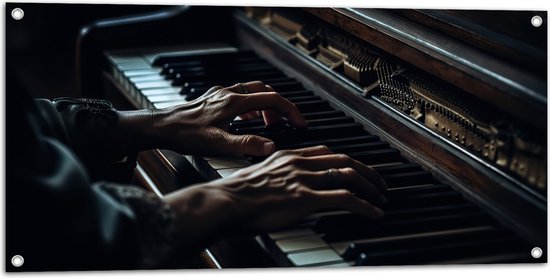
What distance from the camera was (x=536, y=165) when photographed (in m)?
1.57

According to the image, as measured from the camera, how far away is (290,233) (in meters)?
1.61

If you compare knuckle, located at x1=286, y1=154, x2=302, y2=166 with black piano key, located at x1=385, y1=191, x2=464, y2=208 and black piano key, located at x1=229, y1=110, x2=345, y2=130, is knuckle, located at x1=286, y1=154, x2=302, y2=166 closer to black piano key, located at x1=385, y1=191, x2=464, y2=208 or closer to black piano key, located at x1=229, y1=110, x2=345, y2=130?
black piano key, located at x1=385, y1=191, x2=464, y2=208

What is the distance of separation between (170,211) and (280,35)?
1131 mm

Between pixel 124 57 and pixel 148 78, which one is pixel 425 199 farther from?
pixel 124 57

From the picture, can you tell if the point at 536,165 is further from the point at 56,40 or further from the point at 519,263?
the point at 56,40

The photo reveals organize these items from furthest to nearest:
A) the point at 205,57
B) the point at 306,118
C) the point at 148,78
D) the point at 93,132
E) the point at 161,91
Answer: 1. the point at 205,57
2. the point at 148,78
3. the point at 161,91
4. the point at 306,118
5. the point at 93,132

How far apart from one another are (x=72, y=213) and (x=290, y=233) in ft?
1.22

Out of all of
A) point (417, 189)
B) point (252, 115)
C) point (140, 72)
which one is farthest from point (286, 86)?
point (417, 189)

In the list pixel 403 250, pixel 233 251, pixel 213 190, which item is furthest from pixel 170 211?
pixel 403 250

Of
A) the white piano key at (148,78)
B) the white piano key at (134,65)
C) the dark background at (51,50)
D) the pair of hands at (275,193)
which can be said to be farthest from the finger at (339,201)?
the dark background at (51,50)

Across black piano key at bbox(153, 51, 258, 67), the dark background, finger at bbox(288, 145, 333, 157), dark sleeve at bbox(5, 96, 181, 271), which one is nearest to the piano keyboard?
finger at bbox(288, 145, 333, 157)

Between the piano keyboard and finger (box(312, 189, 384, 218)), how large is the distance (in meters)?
0.03

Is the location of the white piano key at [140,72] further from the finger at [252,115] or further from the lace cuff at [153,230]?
the lace cuff at [153,230]

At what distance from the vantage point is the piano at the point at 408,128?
1561 mm
